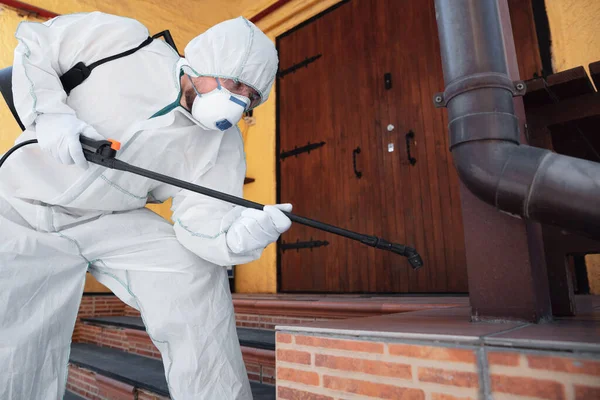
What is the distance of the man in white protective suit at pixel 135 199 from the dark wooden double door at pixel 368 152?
182 cm

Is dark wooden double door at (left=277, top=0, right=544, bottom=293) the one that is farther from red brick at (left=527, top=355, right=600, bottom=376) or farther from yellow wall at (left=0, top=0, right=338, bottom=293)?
red brick at (left=527, top=355, right=600, bottom=376)

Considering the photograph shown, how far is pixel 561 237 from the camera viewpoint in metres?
1.08

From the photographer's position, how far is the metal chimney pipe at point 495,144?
0.76m

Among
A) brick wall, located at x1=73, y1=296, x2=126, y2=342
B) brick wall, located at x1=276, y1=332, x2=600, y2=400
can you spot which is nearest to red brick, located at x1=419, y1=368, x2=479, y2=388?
brick wall, located at x1=276, y1=332, x2=600, y2=400

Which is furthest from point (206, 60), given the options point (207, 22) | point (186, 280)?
point (207, 22)

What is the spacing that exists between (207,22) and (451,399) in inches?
194

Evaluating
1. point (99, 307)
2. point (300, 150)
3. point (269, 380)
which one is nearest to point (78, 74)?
point (269, 380)

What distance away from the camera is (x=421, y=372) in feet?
2.48

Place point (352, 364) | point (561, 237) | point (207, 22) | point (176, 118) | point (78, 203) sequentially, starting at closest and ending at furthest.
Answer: point (352, 364) < point (561, 237) < point (78, 203) < point (176, 118) < point (207, 22)

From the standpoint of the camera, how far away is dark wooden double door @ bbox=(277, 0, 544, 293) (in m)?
2.90

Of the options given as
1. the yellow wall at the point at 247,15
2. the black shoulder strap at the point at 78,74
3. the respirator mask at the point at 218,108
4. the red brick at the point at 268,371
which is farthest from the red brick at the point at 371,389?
the yellow wall at the point at 247,15

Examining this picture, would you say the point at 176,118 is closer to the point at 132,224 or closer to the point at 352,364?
the point at 132,224

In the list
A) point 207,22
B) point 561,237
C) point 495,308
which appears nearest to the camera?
point 495,308

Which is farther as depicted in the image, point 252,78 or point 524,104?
point 252,78
